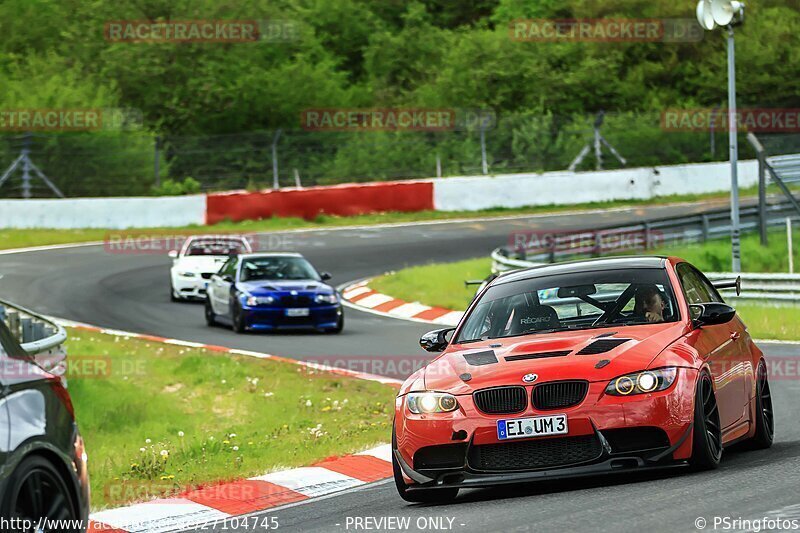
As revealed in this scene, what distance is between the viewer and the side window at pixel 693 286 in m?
9.65

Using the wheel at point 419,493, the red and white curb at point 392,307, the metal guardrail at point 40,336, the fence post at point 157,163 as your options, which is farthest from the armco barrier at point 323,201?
the wheel at point 419,493

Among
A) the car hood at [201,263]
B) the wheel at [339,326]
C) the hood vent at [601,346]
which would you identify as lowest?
the wheel at [339,326]

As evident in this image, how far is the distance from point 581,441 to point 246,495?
8.82 ft

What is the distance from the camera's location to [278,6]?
199 ft

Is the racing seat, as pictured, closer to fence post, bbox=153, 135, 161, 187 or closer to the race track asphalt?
the race track asphalt

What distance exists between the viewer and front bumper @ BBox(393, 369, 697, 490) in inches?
313

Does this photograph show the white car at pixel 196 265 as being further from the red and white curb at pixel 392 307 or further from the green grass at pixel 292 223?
the green grass at pixel 292 223

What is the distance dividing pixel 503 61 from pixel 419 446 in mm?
47372

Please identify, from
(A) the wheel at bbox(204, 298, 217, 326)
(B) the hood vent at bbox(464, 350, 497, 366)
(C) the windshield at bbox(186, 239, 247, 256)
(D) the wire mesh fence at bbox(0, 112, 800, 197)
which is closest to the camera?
(B) the hood vent at bbox(464, 350, 497, 366)

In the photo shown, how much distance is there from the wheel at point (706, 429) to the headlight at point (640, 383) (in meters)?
0.21

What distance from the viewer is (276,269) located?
23125mm

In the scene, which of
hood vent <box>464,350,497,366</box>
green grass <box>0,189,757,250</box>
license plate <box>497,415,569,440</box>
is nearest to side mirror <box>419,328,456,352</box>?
hood vent <box>464,350,497,366</box>

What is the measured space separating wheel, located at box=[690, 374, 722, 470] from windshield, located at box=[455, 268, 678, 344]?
742mm


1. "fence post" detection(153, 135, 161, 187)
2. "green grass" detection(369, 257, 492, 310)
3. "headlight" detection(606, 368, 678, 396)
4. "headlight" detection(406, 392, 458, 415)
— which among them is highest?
"fence post" detection(153, 135, 161, 187)
